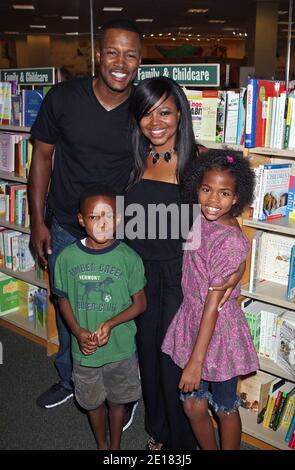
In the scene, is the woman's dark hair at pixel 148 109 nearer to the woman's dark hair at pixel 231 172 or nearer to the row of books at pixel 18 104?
the woman's dark hair at pixel 231 172

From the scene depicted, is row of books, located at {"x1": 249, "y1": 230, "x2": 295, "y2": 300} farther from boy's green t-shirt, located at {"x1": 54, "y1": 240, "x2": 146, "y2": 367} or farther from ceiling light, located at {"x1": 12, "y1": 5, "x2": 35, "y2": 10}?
ceiling light, located at {"x1": 12, "y1": 5, "x2": 35, "y2": 10}

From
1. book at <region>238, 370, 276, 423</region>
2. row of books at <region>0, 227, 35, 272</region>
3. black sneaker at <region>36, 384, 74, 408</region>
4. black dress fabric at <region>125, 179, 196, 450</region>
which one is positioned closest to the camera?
black dress fabric at <region>125, 179, 196, 450</region>

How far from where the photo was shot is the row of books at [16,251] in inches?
141

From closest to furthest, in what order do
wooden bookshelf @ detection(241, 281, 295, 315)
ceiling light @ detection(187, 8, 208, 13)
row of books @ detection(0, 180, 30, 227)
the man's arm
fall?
wooden bookshelf @ detection(241, 281, 295, 315) < the man's arm < row of books @ detection(0, 180, 30, 227) < ceiling light @ detection(187, 8, 208, 13)

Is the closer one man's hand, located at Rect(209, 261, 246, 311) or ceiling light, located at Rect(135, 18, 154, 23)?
man's hand, located at Rect(209, 261, 246, 311)

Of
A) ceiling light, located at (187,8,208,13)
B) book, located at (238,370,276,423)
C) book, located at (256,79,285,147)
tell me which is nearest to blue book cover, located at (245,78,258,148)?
book, located at (256,79,285,147)

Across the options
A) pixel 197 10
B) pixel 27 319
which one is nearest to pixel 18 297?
pixel 27 319

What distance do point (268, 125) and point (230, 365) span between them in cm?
115

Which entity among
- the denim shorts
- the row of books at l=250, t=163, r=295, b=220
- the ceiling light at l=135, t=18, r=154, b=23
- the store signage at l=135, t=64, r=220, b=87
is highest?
the ceiling light at l=135, t=18, r=154, b=23

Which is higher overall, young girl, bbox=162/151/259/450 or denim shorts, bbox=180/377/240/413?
young girl, bbox=162/151/259/450

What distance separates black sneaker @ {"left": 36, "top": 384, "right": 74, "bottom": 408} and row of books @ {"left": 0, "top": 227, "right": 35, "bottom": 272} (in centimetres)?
112

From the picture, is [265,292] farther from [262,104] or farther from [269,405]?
[262,104]

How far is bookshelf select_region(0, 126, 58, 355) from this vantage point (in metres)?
3.27

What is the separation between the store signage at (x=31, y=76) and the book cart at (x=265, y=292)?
1268 mm
